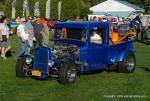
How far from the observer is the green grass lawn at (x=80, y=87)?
35.0 ft

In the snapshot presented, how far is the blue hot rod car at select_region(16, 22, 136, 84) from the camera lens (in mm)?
12531

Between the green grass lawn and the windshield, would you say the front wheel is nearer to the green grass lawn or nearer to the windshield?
the green grass lawn

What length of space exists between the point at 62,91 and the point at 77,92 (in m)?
0.38

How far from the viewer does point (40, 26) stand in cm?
1930

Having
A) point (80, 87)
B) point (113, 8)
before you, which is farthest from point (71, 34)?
point (113, 8)

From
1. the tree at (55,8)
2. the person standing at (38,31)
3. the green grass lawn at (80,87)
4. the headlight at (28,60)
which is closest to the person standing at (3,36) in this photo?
the person standing at (38,31)

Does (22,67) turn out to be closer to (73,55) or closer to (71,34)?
(73,55)

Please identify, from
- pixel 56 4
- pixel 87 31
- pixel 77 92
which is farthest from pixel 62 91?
pixel 56 4

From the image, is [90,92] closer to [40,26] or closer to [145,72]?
[145,72]

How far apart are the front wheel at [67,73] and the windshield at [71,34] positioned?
1.17m

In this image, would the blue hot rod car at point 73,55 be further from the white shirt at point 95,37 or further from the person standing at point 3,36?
the person standing at point 3,36

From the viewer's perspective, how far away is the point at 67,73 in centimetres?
1224

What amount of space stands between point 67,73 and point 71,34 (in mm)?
1738

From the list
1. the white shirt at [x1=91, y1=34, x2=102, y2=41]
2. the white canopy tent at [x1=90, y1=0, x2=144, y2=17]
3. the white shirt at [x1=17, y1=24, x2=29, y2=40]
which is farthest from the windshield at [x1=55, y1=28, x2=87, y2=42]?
the white canopy tent at [x1=90, y1=0, x2=144, y2=17]
